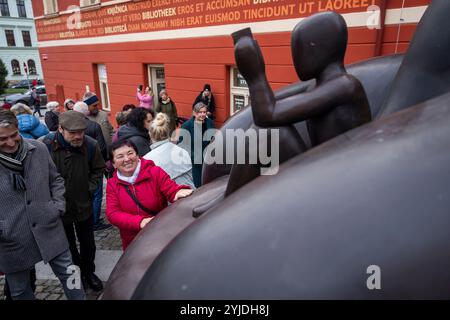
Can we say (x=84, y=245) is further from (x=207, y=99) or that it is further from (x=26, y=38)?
(x=26, y=38)

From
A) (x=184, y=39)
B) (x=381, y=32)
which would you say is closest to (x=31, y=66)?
(x=184, y=39)

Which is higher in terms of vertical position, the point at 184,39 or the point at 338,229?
the point at 184,39

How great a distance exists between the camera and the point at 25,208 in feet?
8.16

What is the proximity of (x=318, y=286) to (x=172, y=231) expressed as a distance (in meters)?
1.07

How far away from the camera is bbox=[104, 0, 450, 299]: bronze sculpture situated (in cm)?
87

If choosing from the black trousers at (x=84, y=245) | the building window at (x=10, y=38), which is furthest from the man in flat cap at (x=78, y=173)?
the building window at (x=10, y=38)

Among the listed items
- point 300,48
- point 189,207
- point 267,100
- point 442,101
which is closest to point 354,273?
point 442,101

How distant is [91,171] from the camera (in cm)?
331

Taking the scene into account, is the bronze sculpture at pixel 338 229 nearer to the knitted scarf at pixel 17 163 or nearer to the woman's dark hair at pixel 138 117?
the knitted scarf at pixel 17 163

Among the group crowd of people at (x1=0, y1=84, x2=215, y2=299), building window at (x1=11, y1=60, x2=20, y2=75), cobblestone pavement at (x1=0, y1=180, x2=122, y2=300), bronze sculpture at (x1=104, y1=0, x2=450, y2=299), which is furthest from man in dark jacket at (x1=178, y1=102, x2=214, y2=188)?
building window at (x1=11, y1=60, x2=20, y2=75)

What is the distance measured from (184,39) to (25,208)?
585 centimetres

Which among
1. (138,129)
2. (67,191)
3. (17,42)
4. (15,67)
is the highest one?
(17,42)

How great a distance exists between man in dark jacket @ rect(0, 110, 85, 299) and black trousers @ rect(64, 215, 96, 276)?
542 millimetres
